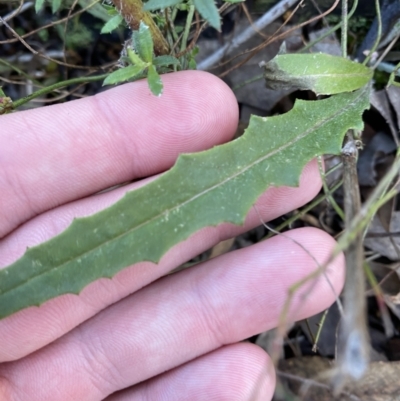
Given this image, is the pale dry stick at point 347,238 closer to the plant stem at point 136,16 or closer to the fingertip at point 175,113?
the fingertip at point 175,113

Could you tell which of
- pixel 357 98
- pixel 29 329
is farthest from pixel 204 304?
pixel 357 98

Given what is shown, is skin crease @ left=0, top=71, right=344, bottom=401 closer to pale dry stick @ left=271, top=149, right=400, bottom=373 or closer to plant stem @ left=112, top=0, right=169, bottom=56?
plant stem @ left=112, top=0, right=169, bottom=56

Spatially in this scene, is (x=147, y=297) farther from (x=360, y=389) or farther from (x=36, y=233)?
(x=360, y=389)

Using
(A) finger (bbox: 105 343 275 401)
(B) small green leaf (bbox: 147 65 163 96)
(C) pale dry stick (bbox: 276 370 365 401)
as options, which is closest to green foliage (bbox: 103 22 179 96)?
(B) small green leaf (bbox: 147 65 163 96)

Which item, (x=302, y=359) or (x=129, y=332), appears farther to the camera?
(x=302, y=359)

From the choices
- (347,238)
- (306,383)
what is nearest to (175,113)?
(347,238)

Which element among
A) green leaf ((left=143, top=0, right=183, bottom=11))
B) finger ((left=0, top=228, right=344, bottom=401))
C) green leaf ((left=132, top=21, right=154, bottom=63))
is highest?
green leaf ((left=143, top=0, right=183, bottom=11))

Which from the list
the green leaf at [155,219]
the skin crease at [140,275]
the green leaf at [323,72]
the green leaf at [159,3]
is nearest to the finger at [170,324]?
the skin crease at [140,275]
